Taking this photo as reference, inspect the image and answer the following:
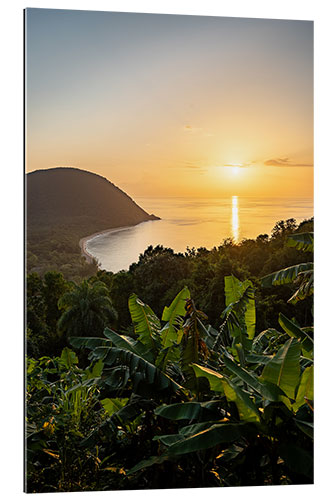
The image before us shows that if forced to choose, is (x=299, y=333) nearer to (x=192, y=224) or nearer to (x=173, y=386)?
(x=173, y=386)

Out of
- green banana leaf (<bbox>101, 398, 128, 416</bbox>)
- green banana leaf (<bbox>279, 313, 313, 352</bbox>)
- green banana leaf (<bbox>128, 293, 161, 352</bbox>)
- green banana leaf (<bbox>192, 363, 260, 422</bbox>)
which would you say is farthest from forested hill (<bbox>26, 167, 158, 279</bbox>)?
green banana leaf (<bbox>192, 363, 260, 422</bbox>)

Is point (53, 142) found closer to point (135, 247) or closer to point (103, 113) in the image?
point (103, 113)

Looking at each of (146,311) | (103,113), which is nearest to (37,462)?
(146,311)

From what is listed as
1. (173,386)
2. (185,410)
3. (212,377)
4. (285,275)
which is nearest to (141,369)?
(173,386)

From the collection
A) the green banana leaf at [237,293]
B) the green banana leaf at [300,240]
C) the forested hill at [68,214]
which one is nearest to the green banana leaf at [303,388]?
the green banana leaf at [237,293]
